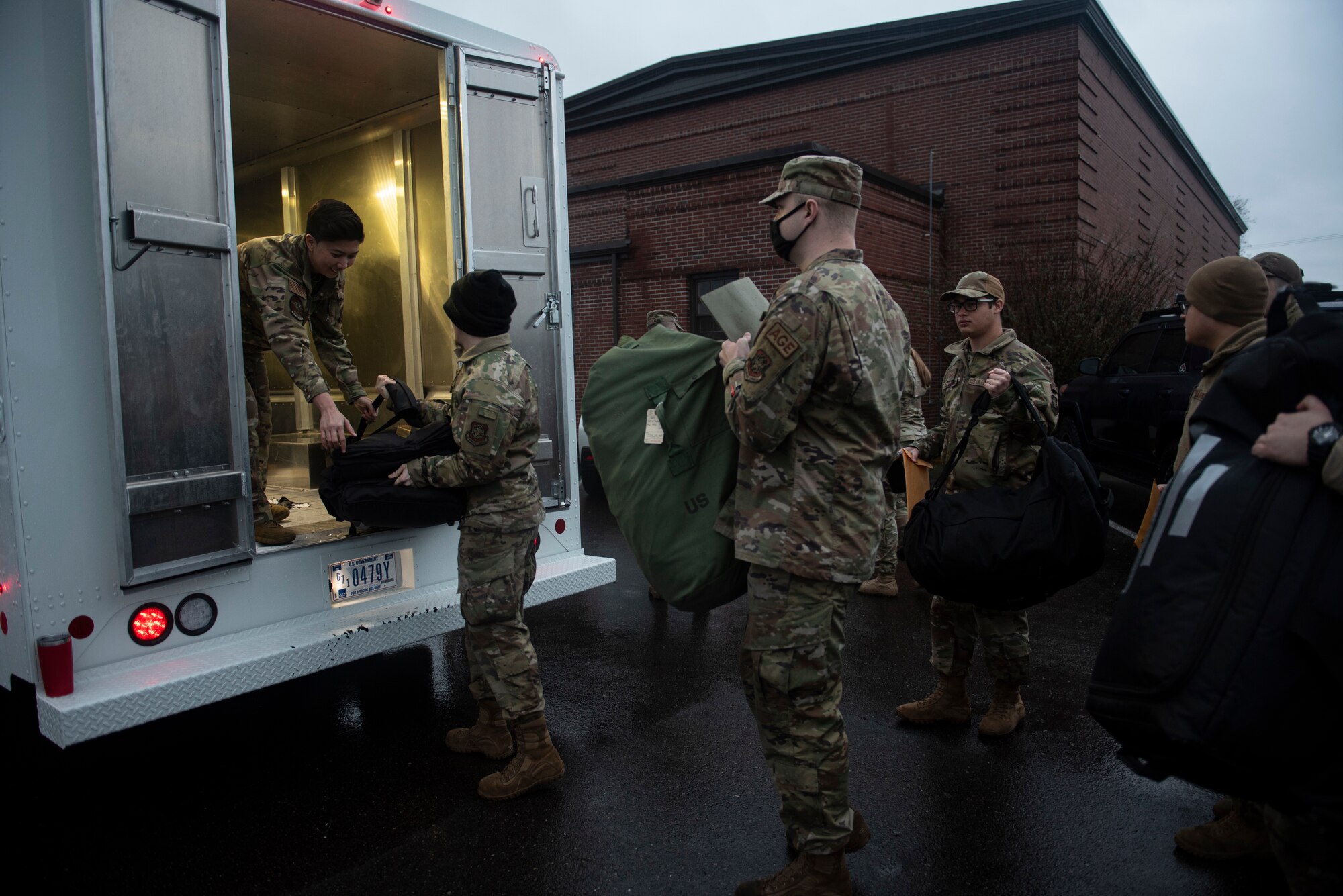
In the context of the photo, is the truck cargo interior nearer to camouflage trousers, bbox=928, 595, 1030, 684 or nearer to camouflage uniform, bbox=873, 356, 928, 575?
camouflage uniform, bbox=873, 356, 928, 575

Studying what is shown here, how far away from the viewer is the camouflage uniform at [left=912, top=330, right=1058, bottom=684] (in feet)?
11.9

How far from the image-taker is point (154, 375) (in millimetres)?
2996

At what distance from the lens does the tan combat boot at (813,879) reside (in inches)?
99.0

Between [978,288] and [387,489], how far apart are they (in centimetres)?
261

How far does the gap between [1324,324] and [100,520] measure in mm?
3426

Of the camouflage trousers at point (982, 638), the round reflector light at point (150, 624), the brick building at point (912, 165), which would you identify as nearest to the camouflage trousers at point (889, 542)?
the camouflage trousers at point (982, 638)

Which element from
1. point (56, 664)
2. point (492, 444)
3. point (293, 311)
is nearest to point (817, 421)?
point (492, 444)

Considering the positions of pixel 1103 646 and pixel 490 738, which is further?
pixel 490 738

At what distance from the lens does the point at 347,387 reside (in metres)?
4.23

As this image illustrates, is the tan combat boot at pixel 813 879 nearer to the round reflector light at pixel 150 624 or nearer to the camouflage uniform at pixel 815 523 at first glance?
the camouflage uniform at pixel 815 523

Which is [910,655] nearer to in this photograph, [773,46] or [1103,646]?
[1103,646]

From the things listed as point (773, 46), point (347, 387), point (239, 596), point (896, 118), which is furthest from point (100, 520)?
point (773, 46)

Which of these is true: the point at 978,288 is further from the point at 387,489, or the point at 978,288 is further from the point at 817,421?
the point at 387,489

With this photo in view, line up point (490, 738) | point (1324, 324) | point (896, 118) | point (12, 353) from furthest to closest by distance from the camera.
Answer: point (896, 118) → point (490, 738) → point (12, 353) → point (1324, 324)
